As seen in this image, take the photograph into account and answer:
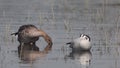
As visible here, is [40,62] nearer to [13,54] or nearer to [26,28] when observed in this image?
[13,54]

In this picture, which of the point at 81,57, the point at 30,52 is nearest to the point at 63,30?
the point at 30,52

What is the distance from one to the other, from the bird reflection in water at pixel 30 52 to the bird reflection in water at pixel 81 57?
699 mm

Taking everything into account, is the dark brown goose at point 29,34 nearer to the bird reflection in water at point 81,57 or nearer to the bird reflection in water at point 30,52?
the bird reflection in water at point 30,52

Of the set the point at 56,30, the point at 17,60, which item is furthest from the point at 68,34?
the point at 17,60

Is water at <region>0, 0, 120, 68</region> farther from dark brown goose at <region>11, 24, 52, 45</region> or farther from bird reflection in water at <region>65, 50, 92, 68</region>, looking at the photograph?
dark brown goose at <region>11, 24, 52, 45</region>

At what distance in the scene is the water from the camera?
15.4 m

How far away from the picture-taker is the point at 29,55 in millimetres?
16516

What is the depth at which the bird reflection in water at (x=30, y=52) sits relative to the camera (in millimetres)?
15925

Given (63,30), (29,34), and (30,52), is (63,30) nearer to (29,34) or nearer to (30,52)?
(29,34)

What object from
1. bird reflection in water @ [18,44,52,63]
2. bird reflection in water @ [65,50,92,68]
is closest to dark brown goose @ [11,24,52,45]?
bird reflection in water @ [18,44,52,63]

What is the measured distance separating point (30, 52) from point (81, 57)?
1604 millimetres

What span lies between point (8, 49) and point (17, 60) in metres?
1.55

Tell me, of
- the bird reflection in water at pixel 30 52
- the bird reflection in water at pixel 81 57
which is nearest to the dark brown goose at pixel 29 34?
the bird reflection in water at pixel 30 52

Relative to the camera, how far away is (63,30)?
1980cm
